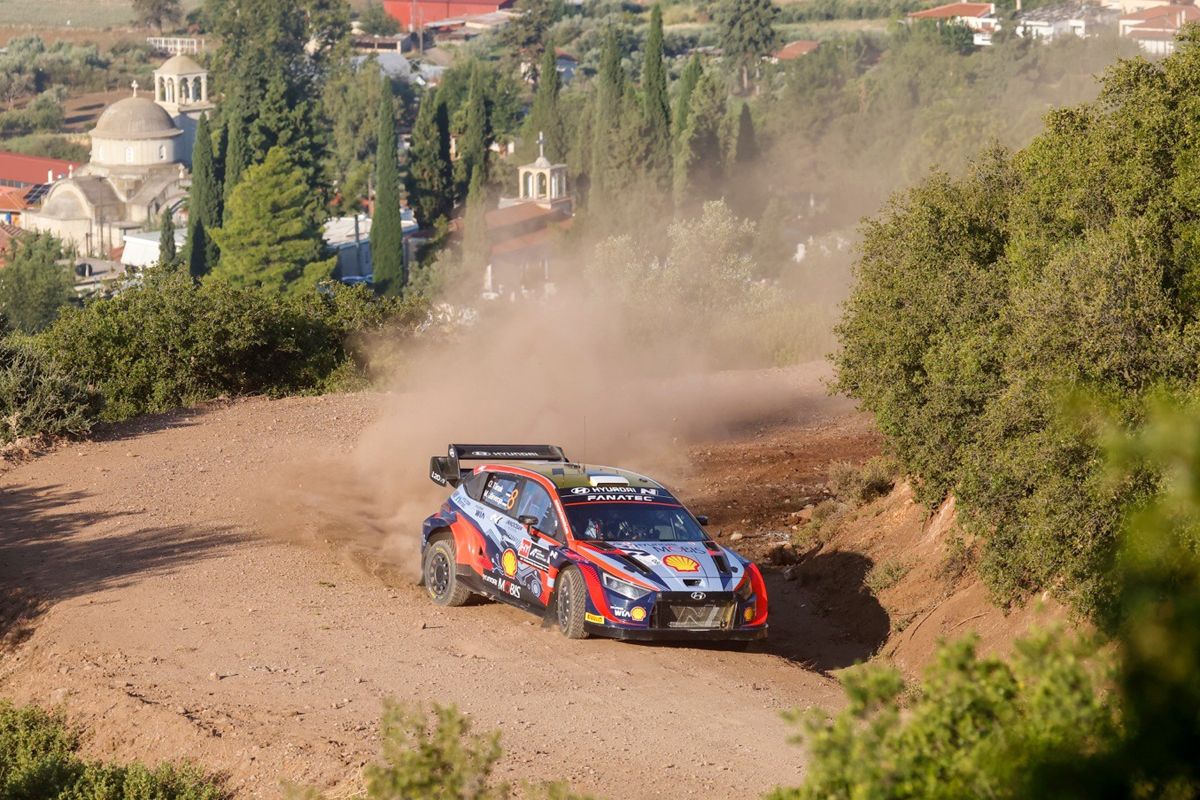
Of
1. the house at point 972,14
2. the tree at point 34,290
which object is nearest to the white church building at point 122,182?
the tree at point 34,290

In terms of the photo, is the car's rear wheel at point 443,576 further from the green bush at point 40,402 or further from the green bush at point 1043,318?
the green bush at point 40,402

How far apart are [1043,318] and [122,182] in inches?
4614

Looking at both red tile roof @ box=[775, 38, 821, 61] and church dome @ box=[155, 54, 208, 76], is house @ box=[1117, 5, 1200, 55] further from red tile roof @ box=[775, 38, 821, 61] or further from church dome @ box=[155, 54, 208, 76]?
church dome @ box=[155, 54, 208, 76]

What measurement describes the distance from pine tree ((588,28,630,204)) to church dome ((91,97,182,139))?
161 feet

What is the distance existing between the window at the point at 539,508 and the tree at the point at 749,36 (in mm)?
133560

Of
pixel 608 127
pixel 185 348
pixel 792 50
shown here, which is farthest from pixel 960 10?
pixel 185 348

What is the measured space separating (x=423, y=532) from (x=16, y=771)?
555cm

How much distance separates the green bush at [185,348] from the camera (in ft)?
84.4

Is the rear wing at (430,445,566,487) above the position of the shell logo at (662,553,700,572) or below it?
above

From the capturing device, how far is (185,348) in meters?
26.0

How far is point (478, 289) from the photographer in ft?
282

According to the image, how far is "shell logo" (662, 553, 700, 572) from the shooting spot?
14.2 meters

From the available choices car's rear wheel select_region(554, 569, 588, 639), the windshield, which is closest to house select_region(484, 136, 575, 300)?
the windshield

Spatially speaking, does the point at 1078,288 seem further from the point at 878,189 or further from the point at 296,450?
the point at 878,189
